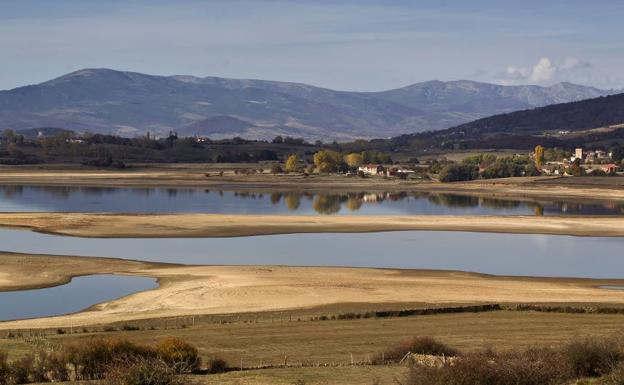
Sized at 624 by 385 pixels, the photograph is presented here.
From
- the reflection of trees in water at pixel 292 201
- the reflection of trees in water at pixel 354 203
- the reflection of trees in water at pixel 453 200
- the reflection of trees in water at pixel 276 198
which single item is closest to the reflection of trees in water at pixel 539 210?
the reflection of trees in water at pixel 453 200

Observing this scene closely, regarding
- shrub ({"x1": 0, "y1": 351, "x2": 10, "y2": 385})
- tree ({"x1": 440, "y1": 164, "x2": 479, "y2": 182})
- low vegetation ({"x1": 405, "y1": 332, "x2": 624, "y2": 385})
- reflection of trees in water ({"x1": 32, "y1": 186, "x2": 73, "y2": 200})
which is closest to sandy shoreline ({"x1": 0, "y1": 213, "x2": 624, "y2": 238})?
reflection of trees in water ({"x1": 32, "y1": 186, "x2": 73, "y2": 200})

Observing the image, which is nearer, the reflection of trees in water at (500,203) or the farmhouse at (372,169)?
the reflection of trees in water at (500,203)

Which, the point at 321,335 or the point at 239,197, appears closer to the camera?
the point at 321,335

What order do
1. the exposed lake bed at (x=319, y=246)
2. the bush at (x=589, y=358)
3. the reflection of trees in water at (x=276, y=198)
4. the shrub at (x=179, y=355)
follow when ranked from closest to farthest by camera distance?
the bush at (x=589, y=358), the shrub at (x=179, y=355), the exposed lake bed at (x=319, y=246), the reflection of trees in water at (x=276, y=198)

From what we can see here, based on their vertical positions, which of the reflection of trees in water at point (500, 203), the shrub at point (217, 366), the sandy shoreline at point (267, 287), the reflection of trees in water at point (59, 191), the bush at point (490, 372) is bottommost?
the reflection of trees in water at point (500, 203)

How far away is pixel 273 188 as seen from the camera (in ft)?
354

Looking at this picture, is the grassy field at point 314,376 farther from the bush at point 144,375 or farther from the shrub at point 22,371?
the shrub at point 22,371

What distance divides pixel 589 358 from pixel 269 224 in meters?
45.2

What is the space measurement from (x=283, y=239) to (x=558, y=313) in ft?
92.1

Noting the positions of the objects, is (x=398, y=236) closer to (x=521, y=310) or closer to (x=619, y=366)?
(x=521, y=310)

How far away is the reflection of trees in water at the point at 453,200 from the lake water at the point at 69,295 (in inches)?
1984

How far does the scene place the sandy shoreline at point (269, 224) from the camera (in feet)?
189

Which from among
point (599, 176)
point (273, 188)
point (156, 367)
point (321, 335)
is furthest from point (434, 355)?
point (599, 176)

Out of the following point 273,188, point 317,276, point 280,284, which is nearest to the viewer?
point 280,284
